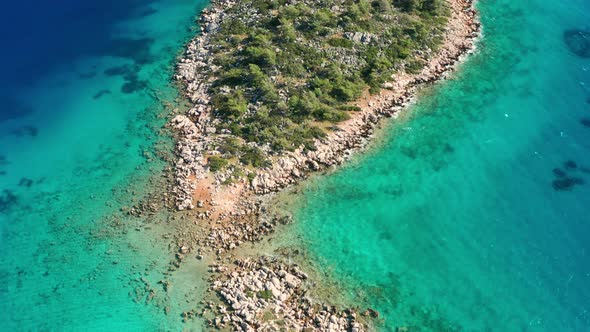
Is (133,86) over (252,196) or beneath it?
over

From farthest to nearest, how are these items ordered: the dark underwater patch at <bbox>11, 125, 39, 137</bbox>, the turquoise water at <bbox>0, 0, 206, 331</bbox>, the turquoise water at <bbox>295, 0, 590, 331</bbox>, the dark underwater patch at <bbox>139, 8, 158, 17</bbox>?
the dark underwater patch at <bbox>139, 8, 158, 17</bbox> < the dark underwater patch at <bbox>11, 125, 39, 137</bbox> < the turquoise water at <bbox>0, 0, 206, 331</bbox> < the turquoise water at <bbox>295, 0, 590, 331</bbox>

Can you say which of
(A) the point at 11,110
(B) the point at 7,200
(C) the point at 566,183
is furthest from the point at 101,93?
(C) the point at 566,183

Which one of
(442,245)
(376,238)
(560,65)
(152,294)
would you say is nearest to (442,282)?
(442,245)

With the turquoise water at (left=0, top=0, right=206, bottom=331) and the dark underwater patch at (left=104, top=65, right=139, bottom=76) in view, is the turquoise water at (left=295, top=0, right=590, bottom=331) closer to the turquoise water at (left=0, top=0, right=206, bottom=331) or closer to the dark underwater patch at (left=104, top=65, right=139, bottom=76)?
the turquoise water at (left=0, top=0, right=206, bottom=331)

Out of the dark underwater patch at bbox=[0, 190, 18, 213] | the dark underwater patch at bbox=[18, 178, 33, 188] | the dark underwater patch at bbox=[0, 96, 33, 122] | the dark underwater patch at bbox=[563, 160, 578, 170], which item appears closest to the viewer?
the dark underwater patch at bbox=[0, 190, 18, 213]

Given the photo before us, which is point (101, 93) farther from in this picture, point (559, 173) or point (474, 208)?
point (559, 173)

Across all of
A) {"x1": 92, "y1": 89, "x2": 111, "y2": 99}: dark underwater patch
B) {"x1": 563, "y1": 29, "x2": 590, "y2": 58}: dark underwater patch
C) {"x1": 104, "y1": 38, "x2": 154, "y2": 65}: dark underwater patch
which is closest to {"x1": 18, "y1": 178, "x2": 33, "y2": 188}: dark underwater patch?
{"x1": 92, "y1": 89, "x2": 111, "y2": 99}: dark underwater patch

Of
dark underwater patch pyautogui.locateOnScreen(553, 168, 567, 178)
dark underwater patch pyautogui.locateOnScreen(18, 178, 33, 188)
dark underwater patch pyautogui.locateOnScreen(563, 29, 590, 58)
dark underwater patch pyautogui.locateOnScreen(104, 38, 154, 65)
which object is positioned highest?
dark underwater patch pyautogui.locateOnScreen(563, 29, 590, 58)

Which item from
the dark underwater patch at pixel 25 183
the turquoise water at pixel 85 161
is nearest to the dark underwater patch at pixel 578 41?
the turquoise water at pixel 85 161
